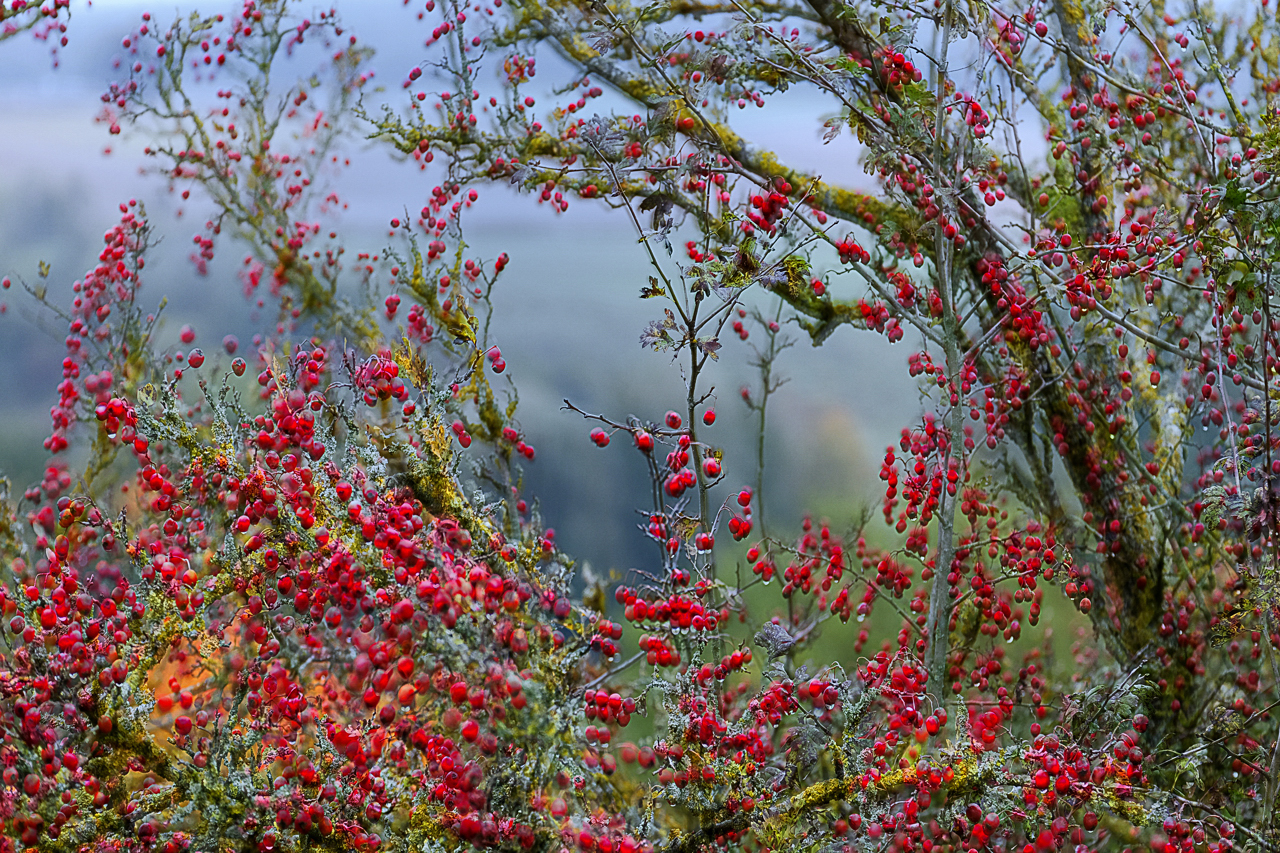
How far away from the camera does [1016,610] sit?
4254 millimetres

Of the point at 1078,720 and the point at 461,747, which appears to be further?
the point at 1078,720

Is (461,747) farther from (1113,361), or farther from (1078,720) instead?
(1113,361)

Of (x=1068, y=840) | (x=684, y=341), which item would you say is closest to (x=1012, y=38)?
(x=684, y=341)

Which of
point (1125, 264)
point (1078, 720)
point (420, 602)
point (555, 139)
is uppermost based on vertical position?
point (555, 139)

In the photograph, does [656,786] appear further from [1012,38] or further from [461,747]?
[1012,38]

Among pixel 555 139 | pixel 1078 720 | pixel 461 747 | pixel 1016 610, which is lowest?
pixel 461 747

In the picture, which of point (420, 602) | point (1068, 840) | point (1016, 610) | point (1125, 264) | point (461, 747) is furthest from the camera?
point (1016, 610)

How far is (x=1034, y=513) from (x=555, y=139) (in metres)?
3.22

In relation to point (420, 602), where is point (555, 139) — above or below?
above

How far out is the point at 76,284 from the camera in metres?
4.95

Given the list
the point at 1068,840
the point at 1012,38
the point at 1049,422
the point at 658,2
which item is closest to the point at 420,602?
the point at 1068,840

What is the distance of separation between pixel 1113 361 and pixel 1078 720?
6.49 feet

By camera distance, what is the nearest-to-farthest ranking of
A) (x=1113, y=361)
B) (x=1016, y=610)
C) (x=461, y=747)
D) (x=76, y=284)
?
(x=461, y=747) → (x=1016, y=610) → (x=1113, y=361) → (x=76, y=284)

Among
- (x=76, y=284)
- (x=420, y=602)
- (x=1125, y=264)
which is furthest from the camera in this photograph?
(x=76, y=284)
